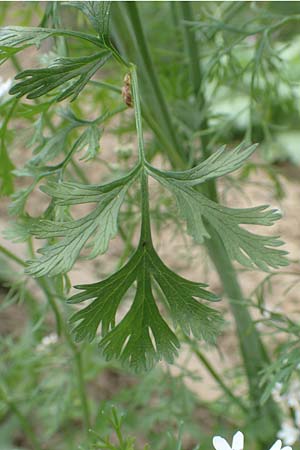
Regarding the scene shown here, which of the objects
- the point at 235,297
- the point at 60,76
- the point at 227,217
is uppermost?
the point at 60,76

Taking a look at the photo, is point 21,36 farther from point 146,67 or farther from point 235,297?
point 235,297

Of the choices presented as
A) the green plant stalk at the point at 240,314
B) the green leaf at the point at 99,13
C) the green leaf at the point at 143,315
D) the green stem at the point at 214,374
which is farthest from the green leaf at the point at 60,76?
the green stem at the point at 214,374

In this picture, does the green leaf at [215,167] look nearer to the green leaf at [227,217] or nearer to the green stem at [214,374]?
the green leaf at [227,217]

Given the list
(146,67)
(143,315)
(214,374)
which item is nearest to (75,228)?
(143,315)

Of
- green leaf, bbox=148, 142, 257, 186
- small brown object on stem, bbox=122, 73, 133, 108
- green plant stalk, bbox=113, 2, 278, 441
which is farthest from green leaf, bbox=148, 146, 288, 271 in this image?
green plant stalk, bbox=113, 2, 278, 441

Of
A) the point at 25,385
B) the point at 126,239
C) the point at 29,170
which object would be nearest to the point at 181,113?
the point at 126,239

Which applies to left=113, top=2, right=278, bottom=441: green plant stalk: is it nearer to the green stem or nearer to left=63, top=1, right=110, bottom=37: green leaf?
the green stem
